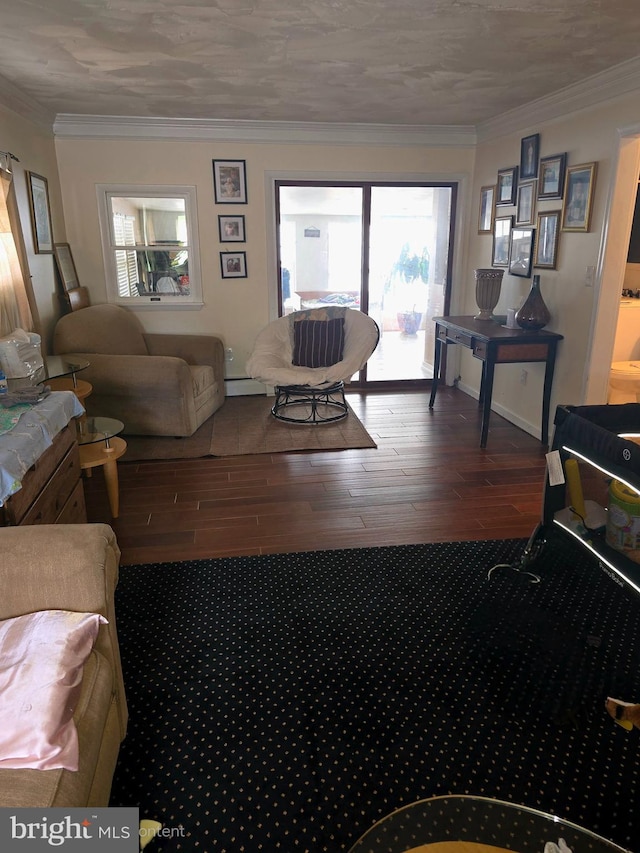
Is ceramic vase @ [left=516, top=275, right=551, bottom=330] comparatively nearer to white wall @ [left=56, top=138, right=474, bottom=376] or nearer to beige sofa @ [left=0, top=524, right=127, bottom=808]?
white wall @ [left=56, top=138, right=474, bottom=376]

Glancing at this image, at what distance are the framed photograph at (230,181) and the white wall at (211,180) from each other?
0.15 feet

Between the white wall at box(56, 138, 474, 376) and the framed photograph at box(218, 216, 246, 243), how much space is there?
0.15 ft

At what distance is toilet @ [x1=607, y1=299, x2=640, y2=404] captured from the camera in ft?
13.9

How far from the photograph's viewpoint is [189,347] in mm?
5062

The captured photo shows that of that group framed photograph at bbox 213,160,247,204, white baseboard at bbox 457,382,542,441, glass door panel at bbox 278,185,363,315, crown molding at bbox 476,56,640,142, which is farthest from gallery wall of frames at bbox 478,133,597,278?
framed photograph at bbox 213,160,247,204

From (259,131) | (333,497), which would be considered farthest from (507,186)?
(333,497)

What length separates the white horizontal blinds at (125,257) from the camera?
17.0ft

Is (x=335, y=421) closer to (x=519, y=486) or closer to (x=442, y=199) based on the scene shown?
(x=519, y=486)

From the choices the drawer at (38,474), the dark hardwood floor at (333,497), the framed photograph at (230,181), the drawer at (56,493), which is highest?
the framed photograph at (230,181)

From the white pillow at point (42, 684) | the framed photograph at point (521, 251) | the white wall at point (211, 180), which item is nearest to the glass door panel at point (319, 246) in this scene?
the white wall at point (211, 180)

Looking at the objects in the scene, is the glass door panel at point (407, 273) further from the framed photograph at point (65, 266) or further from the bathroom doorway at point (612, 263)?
the framed photograph at point (65, 266)

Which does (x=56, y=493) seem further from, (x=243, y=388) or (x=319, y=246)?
(x=319, y=246)

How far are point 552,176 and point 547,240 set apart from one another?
1.42 feet

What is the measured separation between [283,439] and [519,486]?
1755mm
